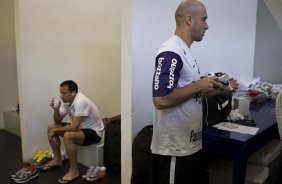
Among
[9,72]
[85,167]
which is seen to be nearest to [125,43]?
[85,167]

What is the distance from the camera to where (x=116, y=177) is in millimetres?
2898

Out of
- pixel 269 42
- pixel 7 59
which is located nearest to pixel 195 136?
pixel 269 42

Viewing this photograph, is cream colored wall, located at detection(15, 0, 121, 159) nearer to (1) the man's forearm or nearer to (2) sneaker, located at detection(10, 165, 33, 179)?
(1) the man's forearm

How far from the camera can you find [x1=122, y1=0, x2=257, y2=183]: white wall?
2.04m

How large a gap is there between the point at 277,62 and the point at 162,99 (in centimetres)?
260

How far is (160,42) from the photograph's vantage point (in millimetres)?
2227

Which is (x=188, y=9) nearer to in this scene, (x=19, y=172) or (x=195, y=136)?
(x=195, y=136)

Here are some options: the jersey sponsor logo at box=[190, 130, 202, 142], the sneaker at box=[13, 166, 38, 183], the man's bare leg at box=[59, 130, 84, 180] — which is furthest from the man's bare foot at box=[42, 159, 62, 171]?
the jersey sponsor logo at box=[190, 130, 202, 142]

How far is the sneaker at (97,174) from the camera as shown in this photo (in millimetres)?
2781

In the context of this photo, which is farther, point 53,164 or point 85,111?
point 53,164

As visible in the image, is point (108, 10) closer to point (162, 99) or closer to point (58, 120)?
point (58, 120)

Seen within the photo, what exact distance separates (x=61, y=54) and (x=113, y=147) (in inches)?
53.3

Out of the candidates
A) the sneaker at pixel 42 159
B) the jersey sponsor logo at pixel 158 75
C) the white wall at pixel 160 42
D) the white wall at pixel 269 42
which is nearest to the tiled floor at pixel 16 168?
the sneaker at pixel 42 159

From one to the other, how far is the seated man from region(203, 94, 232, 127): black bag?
1604 millimetres
